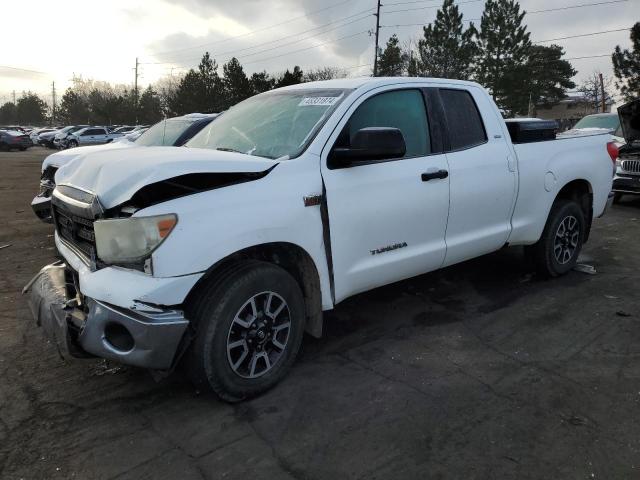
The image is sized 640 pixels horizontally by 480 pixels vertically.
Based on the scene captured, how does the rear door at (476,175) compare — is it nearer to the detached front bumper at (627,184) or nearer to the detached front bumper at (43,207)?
the detached front bumper at (43,207)

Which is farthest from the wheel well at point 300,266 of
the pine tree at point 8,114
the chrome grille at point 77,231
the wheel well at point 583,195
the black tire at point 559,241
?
the pine tree at point 8,114

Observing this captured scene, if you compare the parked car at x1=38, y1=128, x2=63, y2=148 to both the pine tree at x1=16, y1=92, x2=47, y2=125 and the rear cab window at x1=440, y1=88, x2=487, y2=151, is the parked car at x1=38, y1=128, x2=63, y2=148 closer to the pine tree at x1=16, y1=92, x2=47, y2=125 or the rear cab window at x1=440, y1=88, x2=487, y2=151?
the rear cab window at x1=440, y1=88, x2=487, y2=151

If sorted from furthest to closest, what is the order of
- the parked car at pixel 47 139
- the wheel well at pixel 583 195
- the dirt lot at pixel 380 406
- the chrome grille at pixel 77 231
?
the parked car at pixel 47 139 → the wheel well at pixel 583 195 → the chrome grille at pixel 77 231 → the dirt lot at pixel 380 406

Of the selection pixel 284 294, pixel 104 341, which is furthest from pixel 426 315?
pixel 104 341

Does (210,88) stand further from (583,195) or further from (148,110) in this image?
(583,195)

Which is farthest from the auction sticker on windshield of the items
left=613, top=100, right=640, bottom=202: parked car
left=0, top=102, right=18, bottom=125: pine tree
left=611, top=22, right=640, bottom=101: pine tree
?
left=0, top=102, right=18, bottom=125: pine tree

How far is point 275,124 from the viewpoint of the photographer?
12.9 ft

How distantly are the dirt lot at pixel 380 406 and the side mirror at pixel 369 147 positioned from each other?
55.8 inches

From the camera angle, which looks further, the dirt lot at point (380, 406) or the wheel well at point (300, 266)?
the wheel well at point (300, 266)

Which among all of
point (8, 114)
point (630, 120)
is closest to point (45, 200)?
point (630, 120)

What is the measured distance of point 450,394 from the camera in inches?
131

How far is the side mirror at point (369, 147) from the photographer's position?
3.37 m

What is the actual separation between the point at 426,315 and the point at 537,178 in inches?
65.9

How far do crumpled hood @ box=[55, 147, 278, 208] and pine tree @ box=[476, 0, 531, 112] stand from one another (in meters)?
46.9
